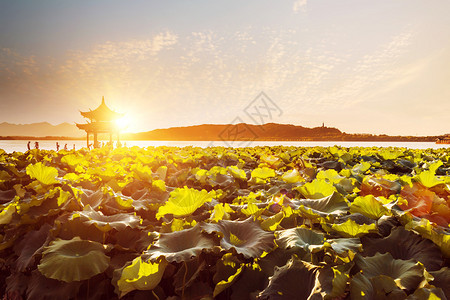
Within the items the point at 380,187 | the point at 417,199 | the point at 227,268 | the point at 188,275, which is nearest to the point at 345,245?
the point at 227,268

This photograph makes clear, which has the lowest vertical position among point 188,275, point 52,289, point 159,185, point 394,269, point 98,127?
point 52,289

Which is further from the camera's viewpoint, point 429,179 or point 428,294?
point 429,179

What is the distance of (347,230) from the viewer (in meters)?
1.21

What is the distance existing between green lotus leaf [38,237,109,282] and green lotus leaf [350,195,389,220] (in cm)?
120

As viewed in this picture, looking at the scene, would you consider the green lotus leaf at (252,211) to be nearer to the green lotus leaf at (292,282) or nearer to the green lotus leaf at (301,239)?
the green lotus leaf at (301,239)

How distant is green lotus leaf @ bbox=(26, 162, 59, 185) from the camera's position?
2096 mm

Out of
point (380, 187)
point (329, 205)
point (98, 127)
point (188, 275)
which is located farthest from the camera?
point (98, 127)

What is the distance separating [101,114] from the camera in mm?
34531

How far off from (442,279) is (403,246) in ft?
0.74

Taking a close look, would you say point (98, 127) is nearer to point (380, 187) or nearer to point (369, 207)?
point (380, 187)

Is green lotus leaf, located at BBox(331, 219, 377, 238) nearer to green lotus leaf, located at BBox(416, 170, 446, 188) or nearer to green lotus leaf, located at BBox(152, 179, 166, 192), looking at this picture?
green lotus leaf, located at BBox(416, 170, 446, 188)

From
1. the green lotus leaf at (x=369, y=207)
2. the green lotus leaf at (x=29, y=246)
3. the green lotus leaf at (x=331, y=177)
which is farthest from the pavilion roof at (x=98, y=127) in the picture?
the green lotus leaf at (x=369, y=207)

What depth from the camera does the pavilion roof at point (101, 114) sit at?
34062 millimetres

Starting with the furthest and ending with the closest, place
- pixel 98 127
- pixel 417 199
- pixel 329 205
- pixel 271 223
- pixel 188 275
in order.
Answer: pixel 98 127
pixel 417 199
pixel 329 205
pixel 271 223
pixel 188 275
